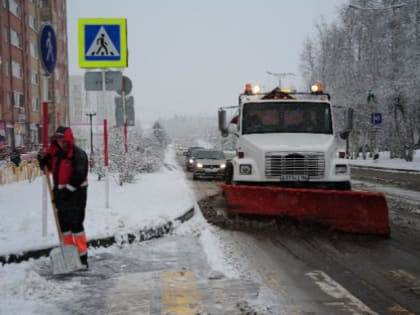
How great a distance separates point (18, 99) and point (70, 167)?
135 ft

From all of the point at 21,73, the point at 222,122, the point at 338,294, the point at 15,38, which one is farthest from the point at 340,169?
the point at 21,73

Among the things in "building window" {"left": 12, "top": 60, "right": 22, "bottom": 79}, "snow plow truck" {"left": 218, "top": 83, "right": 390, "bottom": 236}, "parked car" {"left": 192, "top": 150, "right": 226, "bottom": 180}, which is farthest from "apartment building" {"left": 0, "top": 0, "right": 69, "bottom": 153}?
"snow plow truck" {"left": 218, "top": 83, "right": 390, "bottom": 236}

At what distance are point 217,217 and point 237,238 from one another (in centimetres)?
212

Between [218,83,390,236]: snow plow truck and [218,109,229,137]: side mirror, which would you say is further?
[218,109,229,137]: side mirror

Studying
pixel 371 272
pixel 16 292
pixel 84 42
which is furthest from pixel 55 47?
pixel 371 272

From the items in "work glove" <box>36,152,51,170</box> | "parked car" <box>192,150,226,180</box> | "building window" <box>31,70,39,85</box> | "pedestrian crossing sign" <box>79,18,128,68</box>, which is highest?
A: "building window" <box>31,70,39,85</box>

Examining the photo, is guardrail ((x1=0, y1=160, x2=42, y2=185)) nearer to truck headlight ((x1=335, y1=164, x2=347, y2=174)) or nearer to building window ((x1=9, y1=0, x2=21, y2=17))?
truck headlight ((x1=335, y1=164, x2=347, y2=174))

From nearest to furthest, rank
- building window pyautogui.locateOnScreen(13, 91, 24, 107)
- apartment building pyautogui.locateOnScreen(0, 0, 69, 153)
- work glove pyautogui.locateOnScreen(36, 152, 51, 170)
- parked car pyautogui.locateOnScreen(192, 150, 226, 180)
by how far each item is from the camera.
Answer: work glove pyautogui.locateOnScreen(36, 152, 51, 170) → parked car pyautogui.locateOnScreen(192, 150, 226, 180) → apartment building pyautogui.locateOnScreen(0, 0, 69, 153) → building window pyautogui.locateOnScreen(13, 91, 24, 107)

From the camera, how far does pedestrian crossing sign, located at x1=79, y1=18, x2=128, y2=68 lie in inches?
355

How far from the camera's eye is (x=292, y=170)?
902 cm

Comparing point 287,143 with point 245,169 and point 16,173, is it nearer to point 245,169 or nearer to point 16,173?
point 245,169

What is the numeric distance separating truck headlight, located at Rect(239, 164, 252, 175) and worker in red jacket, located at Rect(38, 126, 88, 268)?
13.9 feet

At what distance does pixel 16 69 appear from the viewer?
43.4 m

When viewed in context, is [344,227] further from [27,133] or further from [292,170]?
[27,133]
